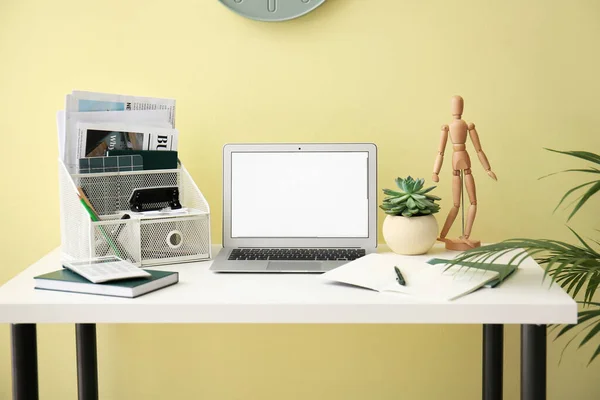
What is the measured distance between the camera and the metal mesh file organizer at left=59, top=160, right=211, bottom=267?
147cm

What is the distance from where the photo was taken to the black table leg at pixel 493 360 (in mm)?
1701

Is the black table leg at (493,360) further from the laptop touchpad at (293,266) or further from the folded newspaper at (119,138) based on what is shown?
the folded newspaper at (119,138)

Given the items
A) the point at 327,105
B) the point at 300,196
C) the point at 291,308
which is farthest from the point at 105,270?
the point at 327,105

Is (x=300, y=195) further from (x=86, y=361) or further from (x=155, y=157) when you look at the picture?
(x=86, y=361)

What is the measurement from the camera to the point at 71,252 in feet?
5.01

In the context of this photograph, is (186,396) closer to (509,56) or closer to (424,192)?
(424,192)

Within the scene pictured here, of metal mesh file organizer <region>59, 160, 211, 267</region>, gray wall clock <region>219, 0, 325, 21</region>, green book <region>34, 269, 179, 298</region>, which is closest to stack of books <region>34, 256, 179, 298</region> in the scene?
green book <region>34, 269, 179, 298</region>

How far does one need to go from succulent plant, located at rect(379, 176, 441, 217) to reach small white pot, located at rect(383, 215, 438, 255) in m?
0.01

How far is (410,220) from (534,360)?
0.44 metres

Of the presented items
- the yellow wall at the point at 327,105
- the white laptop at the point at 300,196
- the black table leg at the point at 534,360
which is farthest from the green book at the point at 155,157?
the black table leg at the point at 534,360

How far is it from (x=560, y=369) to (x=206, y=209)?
110 centimetres

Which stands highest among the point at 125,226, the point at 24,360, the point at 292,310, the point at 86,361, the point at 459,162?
the point at 459,162

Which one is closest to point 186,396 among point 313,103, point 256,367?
point 256,367

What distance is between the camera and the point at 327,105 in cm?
184
